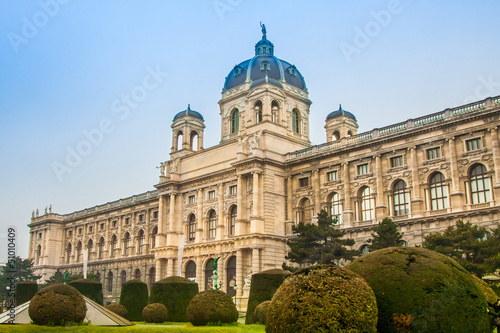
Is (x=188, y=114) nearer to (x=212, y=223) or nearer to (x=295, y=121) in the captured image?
(x=295, y=121)

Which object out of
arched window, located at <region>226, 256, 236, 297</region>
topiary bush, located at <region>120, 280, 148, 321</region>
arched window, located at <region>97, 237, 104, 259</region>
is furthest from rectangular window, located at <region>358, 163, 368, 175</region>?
arched window, located at <region>97, 237, 104, 259</region>

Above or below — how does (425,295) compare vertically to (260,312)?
above

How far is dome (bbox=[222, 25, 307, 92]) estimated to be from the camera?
6259cm

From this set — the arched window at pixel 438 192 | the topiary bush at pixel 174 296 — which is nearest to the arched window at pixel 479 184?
the arched window at pixel 438 192

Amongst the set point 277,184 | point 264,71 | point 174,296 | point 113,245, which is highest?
point 264,71

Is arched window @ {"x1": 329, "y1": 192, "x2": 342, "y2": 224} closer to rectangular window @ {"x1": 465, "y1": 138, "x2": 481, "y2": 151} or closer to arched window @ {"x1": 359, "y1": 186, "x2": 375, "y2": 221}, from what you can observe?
arched window @ {"x1": 359, "y1": 186, "x2": 375, "y2": 221}

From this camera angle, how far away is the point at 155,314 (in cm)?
3097

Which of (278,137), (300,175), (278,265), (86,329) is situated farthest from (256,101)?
(86,329)

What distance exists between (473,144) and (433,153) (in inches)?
123

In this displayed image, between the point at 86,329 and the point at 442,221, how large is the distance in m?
27.4

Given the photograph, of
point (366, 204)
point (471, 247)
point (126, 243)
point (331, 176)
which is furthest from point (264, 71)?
point (471, 247)

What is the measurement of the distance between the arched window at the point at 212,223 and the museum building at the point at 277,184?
0.37 ft

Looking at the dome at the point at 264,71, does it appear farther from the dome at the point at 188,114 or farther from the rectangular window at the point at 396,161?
the rectangular window at the point at 396,161

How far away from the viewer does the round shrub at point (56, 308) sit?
68.6 feet
